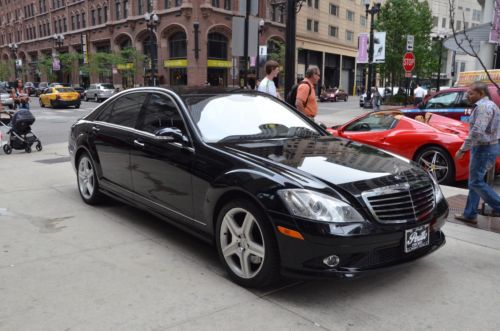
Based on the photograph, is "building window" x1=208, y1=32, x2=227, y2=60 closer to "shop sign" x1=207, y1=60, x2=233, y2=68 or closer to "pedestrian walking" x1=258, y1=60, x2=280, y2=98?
"shop sign" x1=207, y1=60, x2=233, y2=68

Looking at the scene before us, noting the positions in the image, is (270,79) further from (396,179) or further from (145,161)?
(396,179)

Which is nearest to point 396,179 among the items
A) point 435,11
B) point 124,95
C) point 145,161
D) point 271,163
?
point 271,163

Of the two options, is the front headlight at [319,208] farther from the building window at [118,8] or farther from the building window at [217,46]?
the building window at [118,8]

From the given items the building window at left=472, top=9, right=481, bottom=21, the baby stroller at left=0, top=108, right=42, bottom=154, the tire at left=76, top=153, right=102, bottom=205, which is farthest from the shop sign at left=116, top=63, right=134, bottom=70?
the building window at left=472, top=9, right=481, bottom=21

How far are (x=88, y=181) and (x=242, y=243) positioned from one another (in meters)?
3.28

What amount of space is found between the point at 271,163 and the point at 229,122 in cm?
103

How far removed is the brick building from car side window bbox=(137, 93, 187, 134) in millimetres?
31094

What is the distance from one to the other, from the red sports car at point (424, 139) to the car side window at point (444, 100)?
315 cm

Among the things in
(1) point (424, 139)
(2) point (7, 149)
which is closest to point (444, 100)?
(1) point (424, 139)

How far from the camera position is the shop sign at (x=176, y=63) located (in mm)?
45781

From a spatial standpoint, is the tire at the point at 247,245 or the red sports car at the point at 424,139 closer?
the tire at the point at 247,245

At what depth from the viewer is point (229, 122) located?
4.46m

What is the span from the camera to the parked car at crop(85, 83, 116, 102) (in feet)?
127

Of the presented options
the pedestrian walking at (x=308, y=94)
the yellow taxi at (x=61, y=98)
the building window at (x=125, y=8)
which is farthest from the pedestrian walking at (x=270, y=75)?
the building window at (x=125, y=8)
